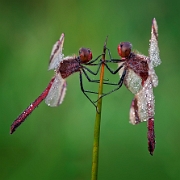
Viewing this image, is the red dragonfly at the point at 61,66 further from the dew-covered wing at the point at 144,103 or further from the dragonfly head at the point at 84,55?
the dew-covered wing at the point at 144,103

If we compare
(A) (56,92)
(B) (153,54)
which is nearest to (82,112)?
(A) (56,92)

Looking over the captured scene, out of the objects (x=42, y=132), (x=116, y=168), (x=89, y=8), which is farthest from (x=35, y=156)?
(x=89, y=8)

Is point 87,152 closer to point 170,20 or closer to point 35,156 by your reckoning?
point 35,156

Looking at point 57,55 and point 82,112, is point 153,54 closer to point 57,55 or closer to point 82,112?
point 57,55

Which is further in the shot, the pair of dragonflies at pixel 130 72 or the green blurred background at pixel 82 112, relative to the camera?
the green blurred background at pixel 82 112

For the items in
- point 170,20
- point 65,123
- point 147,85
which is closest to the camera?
point 147,85

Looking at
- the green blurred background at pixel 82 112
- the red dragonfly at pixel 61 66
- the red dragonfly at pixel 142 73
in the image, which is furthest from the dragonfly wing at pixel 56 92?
the green blurred background at pixel 82 112

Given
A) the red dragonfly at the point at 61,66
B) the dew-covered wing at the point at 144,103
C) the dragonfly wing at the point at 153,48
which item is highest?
the dragonfly wing at the point at 153,48

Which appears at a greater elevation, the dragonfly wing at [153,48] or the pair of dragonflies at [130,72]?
the dragonfly wing at [153,48]
